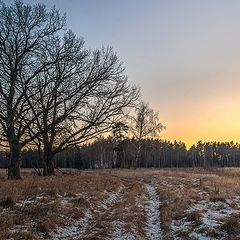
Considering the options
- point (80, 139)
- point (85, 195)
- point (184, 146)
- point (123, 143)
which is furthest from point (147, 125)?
point (184, 146)

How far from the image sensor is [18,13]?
27.8m

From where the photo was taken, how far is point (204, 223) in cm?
1365

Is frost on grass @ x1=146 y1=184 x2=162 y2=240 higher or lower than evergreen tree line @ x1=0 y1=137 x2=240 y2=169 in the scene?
lower

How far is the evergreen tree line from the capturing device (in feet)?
311

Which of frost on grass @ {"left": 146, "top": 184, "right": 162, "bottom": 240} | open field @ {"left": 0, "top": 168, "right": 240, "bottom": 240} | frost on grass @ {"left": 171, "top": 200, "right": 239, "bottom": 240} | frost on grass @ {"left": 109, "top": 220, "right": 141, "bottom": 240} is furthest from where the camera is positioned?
frost on grass @ {"left": 146, "top": 184, "right": 162, "bottom": 240}

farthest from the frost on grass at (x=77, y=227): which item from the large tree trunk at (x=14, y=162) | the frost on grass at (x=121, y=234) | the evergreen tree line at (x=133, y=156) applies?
the evergreen tree line at (x=133, y=156)

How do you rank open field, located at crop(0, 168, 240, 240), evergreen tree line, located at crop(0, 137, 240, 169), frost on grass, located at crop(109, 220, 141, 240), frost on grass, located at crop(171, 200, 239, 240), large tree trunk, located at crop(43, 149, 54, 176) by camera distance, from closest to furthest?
frost on grass, located at crop(109, 220, 141, 240)
open field, located at crop(0, 168, 240, 240)
frost on grass, located at crop(171, 200, 239, 240)
large tree trunk, located at crop(43, 149, 54, 176)
evergreen tree line, located at crop(0, 137, 240, 169)

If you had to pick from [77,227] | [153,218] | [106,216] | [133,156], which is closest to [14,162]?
[106,216]

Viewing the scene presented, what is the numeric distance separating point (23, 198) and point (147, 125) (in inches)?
2237

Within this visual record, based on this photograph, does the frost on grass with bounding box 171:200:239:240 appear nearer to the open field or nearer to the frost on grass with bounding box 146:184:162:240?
the open field

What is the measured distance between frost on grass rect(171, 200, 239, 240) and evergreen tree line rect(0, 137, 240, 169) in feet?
134

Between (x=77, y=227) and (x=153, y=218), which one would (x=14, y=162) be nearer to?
(x=153, y=218)

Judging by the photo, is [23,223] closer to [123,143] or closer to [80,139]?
[80,139]

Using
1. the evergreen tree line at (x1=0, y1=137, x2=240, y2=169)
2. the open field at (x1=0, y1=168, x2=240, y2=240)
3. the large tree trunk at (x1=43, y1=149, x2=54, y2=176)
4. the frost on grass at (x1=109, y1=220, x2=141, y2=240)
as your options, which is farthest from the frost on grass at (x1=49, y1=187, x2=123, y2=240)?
the evergreen tree line at (x1=0, y1=137, x2=240, y2=169)
